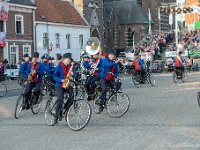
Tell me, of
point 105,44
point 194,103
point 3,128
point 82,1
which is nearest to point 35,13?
point 82,1

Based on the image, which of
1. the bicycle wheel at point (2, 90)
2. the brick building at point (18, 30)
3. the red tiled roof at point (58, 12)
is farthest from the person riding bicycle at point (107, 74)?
the red tiled roof at point (58, 12)

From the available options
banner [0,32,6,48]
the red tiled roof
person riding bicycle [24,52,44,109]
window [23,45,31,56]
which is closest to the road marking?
person riding bicycle [24,52,44,109]

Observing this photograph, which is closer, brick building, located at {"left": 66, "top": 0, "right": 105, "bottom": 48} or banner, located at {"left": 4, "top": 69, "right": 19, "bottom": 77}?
banner, located at {"left": 4, "top": 69, "right": 19, "bottom": 77}

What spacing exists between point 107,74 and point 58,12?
128 ft

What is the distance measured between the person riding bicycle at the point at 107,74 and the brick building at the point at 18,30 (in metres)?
27.9

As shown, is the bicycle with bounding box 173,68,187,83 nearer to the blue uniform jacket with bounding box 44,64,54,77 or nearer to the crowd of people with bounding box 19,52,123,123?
the blue uniform jacket with bounding box 44,64,54,77

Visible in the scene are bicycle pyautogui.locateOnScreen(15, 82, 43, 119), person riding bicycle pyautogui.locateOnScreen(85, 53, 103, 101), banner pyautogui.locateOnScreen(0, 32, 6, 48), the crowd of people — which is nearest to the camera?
the crowd of people

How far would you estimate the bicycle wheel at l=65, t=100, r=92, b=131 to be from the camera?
10.8 meters

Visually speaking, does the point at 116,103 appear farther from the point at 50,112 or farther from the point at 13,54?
the point at 13,54

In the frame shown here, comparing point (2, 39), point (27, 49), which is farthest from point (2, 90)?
point (27, 49)

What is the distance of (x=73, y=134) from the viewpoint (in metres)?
10.3

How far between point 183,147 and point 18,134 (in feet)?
13.2

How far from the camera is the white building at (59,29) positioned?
46.3 metres

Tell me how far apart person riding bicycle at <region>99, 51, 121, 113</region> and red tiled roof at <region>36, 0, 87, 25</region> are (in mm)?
33327
